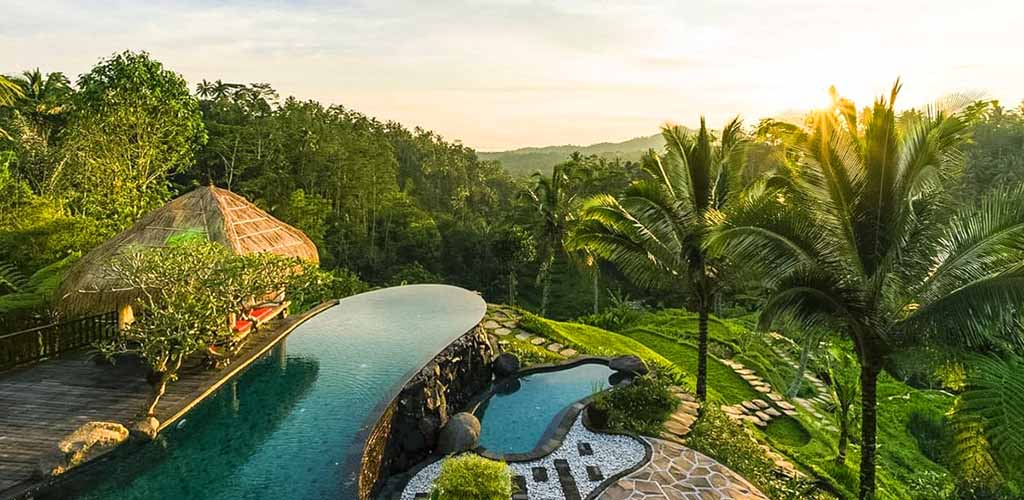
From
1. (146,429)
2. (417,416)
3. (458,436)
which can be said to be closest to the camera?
(146,429)

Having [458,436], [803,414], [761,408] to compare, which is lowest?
[803,414]

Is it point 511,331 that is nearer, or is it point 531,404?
point 531,404

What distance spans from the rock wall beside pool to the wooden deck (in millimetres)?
3228

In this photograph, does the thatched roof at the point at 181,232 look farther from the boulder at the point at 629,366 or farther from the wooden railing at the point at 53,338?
the boulder at the point at 629,366

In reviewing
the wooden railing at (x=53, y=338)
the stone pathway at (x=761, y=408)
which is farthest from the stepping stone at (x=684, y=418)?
the wooden railing at (x=53, y=338)

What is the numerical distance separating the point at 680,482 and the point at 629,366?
4241mm

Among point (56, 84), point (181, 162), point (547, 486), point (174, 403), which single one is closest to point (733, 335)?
point (547, 486)

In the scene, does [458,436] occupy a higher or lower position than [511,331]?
higher

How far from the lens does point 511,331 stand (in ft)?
48.7

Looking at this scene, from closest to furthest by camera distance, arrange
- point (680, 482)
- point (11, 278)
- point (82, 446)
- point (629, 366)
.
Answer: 1. point (82, 446)
2. point (680, 482)
3. point (629, 366)
4. point (11, 278)

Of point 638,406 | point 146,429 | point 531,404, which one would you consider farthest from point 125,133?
point 638,406

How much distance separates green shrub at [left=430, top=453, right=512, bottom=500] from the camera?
5723mm

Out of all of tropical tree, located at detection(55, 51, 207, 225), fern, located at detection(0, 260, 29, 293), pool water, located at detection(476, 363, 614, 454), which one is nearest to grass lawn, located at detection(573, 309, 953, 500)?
pool water, located at detection(476, 363, 614, 454)

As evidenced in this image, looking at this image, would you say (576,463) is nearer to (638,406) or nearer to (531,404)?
(638,406)
